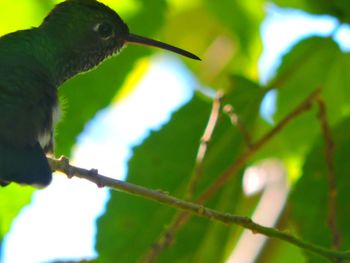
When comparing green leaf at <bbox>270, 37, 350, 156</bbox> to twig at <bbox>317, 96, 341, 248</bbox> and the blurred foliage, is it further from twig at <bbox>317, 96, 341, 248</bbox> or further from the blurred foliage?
twig at <bbox>317, 96, 341, 248</bbox>

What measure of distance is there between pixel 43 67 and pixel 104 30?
1.34ft

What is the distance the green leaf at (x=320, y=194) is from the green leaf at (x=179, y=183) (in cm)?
34

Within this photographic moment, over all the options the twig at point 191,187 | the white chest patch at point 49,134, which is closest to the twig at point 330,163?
the twig at point 191,187

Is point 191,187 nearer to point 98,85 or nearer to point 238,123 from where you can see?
point 238,123

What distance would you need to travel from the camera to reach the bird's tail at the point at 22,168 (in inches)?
158

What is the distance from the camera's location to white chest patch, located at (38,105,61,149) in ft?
14.3

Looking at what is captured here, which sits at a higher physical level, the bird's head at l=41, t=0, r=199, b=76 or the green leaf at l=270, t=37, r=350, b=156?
the green leaf at l=270, t=37, r=350, b=156

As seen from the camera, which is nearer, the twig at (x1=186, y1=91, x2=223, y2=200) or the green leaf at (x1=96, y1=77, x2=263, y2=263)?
the twig at (x1=186, y1=91, x2=223, y2=200)

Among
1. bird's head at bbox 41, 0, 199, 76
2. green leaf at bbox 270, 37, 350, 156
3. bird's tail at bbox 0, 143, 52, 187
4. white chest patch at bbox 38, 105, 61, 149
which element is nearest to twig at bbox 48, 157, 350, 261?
bird's tail at bbox 0, 143, 52, 187

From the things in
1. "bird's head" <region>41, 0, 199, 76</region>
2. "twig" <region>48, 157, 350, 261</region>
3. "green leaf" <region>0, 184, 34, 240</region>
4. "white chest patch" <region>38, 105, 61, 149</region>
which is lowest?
"green leaf" <region>0, 184, 34, 240</region>

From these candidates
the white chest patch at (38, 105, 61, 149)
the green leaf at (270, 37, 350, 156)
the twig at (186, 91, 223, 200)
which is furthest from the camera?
the green leaf at (270, 37, 350, 156)

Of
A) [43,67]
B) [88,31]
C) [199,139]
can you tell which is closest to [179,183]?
[199,139]

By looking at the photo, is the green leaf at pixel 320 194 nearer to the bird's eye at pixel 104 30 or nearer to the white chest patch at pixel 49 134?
the bird's eye at pixel 104 30

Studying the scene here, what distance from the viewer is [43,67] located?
16.1 ft
